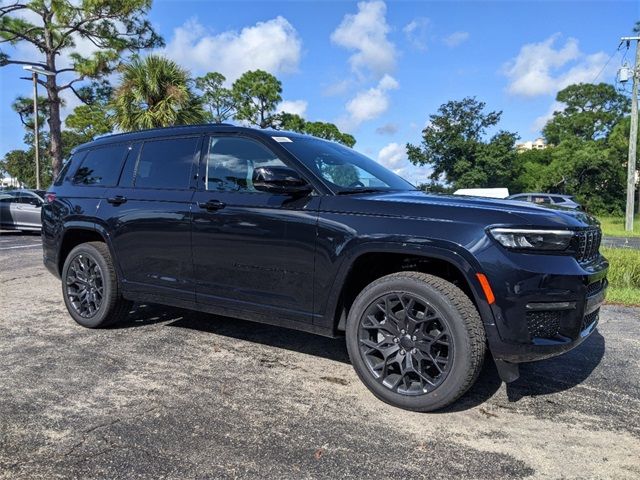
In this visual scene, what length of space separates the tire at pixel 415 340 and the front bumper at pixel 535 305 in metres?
0.17

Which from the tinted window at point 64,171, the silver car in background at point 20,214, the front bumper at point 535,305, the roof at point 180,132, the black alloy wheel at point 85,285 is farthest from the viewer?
the silver car in background at point 20,214

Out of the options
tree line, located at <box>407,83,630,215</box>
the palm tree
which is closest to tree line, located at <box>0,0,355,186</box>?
the palm tree

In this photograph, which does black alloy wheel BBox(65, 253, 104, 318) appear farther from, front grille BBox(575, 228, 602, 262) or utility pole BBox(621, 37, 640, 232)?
utility pole BBox(621, 37, 640, 232)

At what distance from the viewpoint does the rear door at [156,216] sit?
4.17 m

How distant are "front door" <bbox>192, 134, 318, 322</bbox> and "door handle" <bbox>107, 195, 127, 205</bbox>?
3.08 ft

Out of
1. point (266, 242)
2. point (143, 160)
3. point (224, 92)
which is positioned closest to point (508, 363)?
point (266, 242)

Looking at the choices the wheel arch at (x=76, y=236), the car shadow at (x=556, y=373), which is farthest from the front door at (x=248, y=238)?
the car shadow at (x=556, y=373)

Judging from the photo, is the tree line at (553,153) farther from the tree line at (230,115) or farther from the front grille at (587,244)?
the front grille at (587,244)

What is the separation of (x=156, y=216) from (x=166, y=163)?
1.63 ft

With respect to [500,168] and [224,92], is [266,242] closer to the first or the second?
[224,92]

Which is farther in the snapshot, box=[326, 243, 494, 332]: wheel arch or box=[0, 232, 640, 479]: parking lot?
box=[326, 243, 494, 332]: wheel arch

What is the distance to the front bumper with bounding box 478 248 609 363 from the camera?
9.34 feet

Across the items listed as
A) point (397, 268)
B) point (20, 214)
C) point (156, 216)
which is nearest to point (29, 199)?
point (20, 214)

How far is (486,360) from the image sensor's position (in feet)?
13.9
